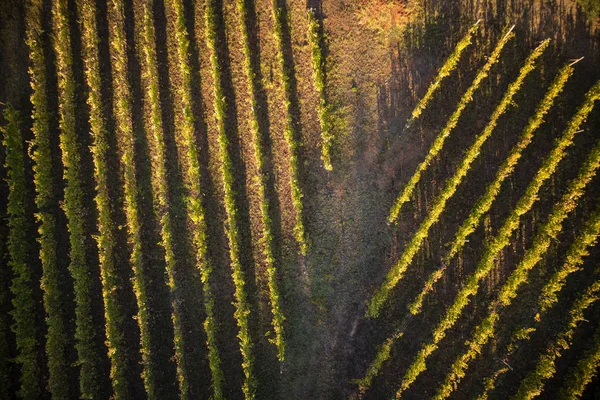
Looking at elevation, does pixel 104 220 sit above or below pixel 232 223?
above

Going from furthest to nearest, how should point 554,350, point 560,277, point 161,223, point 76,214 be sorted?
point 76,214 < point 161,223 < point 554,350 < point 560,277

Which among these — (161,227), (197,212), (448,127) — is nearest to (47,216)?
(161,227)

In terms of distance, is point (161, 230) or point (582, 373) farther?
point (161, 230)

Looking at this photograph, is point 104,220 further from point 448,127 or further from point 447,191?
point 448,127

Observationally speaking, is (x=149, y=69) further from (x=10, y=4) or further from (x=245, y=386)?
(x=245, y=386)

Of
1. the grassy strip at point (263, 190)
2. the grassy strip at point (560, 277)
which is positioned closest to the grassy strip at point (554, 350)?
the grassy strip at point (560, 277)

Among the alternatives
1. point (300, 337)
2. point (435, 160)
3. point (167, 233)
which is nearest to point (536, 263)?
point (435, 160)

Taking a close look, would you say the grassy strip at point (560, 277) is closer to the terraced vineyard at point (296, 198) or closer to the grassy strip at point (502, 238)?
the terraced vineyard at point (296, 198)
